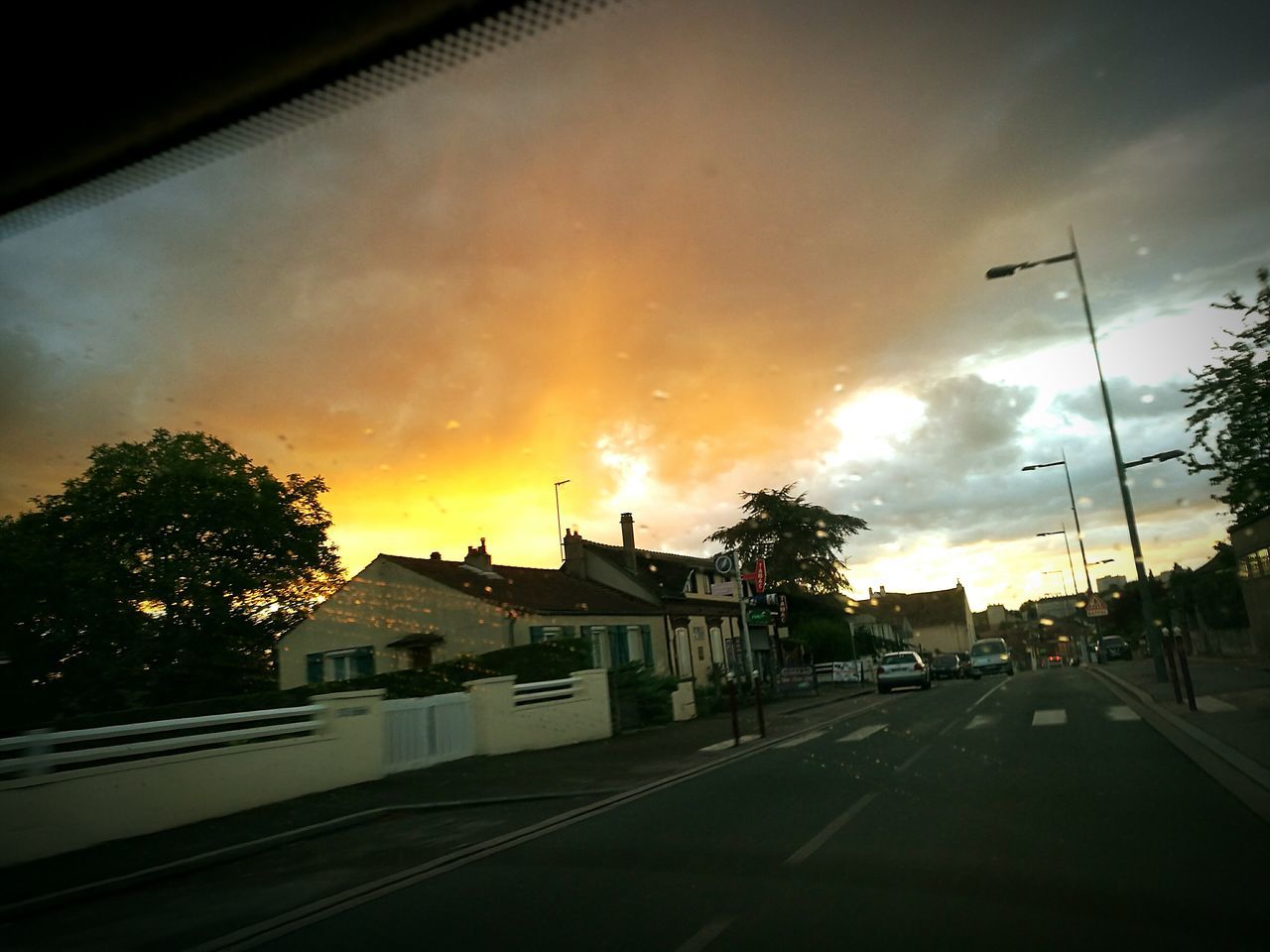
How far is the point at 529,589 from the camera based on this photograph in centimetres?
3572

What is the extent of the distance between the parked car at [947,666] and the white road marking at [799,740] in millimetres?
34926

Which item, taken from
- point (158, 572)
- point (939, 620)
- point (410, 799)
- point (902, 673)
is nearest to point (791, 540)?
point (902, 673)

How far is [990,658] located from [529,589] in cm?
2881

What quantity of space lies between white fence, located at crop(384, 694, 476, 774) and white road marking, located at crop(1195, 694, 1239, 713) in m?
13.0

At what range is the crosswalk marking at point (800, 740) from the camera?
668 inches

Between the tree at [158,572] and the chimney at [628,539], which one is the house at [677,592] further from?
the tree at [158,572]

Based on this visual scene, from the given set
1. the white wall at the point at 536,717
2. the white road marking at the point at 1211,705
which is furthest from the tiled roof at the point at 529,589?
the white road marking at the point at 1211,705

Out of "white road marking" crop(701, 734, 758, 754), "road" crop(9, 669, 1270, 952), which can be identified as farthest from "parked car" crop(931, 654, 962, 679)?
"road" crop(9, 669, 1270, 952)

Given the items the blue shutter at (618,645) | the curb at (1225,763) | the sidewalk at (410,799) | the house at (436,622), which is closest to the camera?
the curb at (1225,763)

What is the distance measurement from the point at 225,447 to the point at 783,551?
33179 millimetres

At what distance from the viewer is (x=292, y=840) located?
996cm

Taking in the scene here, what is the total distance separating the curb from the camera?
828cm

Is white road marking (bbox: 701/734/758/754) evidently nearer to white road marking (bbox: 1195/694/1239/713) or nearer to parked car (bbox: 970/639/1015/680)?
white road marking (bbox: 1195/694/1239/713)

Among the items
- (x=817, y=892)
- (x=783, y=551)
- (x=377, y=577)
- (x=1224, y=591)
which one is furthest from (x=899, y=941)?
(x=783, y=551)
